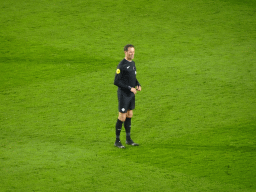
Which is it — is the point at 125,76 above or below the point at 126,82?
above

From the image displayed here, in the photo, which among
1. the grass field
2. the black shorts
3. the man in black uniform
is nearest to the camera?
the grass field

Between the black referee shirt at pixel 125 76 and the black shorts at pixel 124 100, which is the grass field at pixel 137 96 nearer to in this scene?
the black shorts at pixel 124 100

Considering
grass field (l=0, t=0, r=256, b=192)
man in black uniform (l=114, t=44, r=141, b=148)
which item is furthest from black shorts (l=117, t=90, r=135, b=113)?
grass field (l=0, t=0, r=256, b=192)

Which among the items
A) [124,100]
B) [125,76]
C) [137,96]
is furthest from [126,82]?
[137,96]

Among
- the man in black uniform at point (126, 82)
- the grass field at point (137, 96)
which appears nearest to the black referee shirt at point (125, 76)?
the man in black uniform at point (126, 82)

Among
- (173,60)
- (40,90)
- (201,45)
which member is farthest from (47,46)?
(201,45)

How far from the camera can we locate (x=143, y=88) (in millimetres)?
9188

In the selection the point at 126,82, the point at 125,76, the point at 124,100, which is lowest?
the point at 124,100

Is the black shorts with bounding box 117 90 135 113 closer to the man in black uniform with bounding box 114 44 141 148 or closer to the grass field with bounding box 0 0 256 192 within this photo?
the man in black uniform with bounding box 114 44 141 148

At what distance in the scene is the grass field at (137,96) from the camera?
5.23 m

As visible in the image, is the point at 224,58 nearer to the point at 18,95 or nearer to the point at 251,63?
the point at 251,63

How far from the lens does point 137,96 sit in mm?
8859

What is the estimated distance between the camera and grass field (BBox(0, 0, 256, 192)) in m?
5.23

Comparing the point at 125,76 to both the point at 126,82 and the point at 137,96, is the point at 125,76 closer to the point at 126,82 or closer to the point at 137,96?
the point at 126,82
